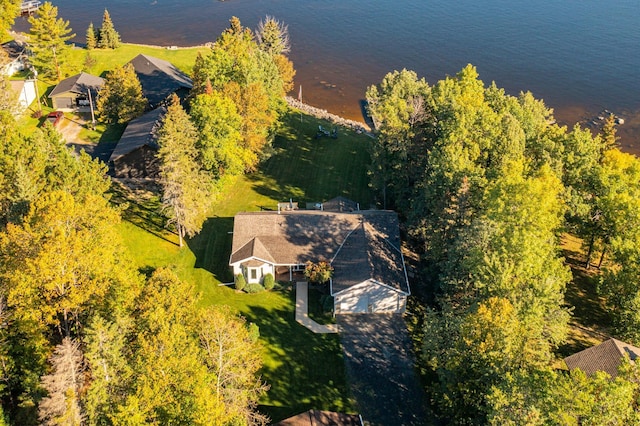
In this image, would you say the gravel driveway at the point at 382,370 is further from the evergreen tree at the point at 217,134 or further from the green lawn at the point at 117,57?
the green lawn at the point at 117,57

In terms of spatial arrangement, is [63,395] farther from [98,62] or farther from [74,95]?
A: [98,62]

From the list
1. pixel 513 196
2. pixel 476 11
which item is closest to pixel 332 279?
pixel 513 196

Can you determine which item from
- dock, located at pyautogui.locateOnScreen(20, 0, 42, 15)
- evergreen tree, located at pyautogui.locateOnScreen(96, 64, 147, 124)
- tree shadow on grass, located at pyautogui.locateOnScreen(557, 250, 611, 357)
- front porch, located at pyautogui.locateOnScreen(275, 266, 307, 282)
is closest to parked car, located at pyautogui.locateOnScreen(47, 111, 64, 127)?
evergreen tree, located at pyautogui.locateOnScreen(96, 64, 147, 124)

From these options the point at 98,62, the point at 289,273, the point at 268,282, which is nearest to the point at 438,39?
the point at 98,62

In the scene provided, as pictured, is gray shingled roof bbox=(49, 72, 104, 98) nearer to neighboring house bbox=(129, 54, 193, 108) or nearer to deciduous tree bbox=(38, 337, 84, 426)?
neighboring house bbox=(129, 54, 193, 108)

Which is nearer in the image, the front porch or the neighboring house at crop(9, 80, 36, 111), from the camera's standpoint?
the front porch

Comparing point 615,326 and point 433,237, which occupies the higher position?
point 433,237

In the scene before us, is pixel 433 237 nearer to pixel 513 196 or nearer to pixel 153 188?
pixel 513 196
